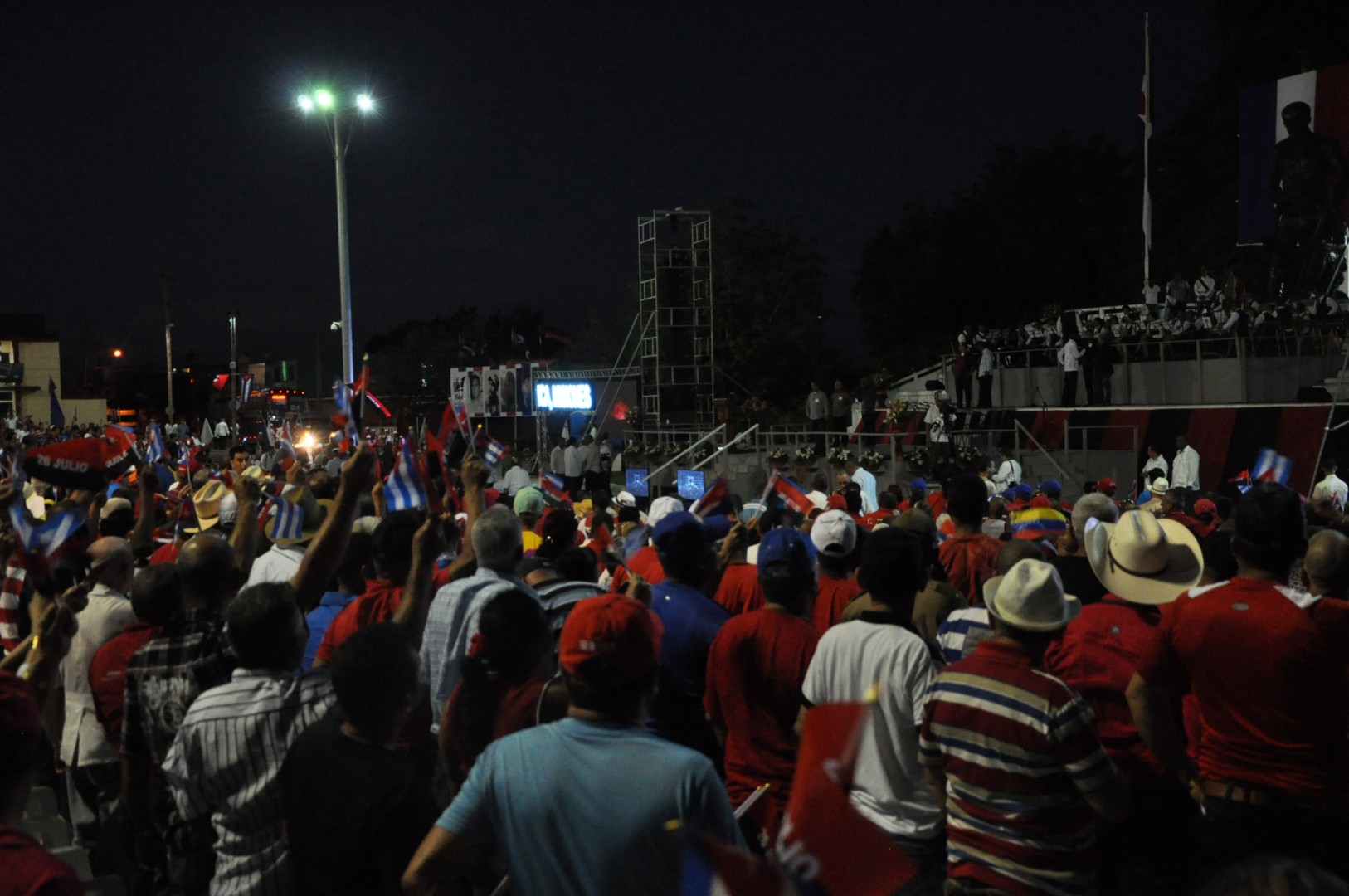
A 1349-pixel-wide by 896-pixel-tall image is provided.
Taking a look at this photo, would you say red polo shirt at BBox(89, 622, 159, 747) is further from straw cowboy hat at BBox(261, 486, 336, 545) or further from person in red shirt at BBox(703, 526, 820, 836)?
person in red shirt at BBox(703, 526, 820, 836)

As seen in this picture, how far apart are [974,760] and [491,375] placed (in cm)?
3508

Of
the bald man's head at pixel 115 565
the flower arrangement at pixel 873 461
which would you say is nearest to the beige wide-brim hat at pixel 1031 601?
the bald man's head at pixel 115 565

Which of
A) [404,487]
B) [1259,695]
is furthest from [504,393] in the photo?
[1259,695]

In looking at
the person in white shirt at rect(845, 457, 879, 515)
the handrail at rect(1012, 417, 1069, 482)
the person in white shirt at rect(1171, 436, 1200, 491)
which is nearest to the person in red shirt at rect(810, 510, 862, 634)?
the person in white shirt at rect(845, 457, 879, 515)

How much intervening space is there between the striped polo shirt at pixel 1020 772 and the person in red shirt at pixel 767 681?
2.61 ft

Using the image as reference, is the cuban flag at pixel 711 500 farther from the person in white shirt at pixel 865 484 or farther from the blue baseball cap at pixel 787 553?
the person in white shirt at pixel 865 484

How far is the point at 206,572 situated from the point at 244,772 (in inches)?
44.1

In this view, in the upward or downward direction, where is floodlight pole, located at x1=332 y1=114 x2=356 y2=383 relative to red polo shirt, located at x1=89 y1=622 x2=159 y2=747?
upward

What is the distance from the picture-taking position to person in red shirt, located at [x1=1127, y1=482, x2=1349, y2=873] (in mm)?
3605

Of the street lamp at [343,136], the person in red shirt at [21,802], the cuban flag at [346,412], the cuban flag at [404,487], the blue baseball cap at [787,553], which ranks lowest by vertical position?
the person in red shirt at [21,802]

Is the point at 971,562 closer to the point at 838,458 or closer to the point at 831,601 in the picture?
the point at 831,601

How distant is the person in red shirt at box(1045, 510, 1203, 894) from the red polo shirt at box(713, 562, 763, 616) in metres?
1.53

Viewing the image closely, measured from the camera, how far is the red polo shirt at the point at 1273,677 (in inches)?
141

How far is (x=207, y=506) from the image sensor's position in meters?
8.72
